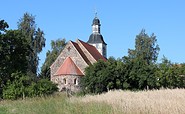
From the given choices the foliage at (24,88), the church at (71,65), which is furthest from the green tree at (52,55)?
the foliage at (24,88)

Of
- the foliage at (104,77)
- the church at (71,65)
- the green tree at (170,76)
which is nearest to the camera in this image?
the foliage at (104,77)

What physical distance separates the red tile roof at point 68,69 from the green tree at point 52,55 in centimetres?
1356

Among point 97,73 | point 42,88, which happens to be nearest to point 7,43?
point 42,88

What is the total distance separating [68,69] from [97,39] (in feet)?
72.8

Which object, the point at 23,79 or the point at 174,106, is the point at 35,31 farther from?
the point at 174,106

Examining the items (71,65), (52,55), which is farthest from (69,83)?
(52,55)

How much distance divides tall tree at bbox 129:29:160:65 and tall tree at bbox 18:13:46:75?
634 inches

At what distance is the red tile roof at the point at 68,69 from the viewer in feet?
174

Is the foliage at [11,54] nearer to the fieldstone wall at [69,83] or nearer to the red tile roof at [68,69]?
the fieldstone wall at [69,83]

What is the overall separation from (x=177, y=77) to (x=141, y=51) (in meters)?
17.1

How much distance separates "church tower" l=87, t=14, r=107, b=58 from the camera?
7312 cm

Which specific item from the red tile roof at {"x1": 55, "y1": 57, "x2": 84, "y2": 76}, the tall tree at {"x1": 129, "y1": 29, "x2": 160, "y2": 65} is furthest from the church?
the tall tree at {"x1": 129, "y1": 29, "x2": 160, "y2": 65}

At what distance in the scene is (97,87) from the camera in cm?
3894

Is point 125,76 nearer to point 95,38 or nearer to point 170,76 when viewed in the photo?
point 170,76
